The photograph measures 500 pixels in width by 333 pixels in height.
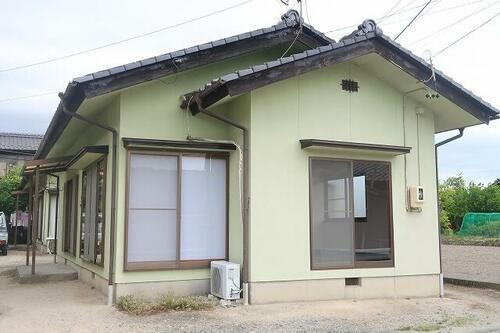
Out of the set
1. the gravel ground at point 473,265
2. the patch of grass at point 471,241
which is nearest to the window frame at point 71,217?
the gravel ground at point 473,265

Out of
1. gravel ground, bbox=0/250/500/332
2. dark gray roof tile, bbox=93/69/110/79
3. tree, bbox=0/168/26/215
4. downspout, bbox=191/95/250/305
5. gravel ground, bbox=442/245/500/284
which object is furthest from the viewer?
tree, bbox=0/168/26/215

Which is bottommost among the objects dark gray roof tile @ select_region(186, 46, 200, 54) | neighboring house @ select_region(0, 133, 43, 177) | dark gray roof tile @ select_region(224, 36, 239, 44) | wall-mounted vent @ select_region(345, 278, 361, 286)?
wall-mounted vent @ select_region(345, 278, 361, 286)

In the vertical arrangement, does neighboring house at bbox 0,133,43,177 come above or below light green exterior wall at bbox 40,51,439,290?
above

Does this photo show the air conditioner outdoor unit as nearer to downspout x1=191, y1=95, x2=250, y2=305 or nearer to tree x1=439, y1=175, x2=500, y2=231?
downspout x1=191, y1=95, x2=250, y2=305

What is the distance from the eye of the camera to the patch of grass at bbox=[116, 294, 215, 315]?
7.39 metres

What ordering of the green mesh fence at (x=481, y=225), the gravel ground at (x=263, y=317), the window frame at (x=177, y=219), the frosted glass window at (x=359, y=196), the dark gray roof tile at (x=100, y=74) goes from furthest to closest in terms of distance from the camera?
the green mesh fence at (x=481, y=225)
the frosted glass window at (x=359, y=196)
the window frame at (x=177, y=219)
the dark gray roof tile at (x=100, y=74)
the gravel ground at (x=263, y=317)

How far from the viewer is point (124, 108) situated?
8320 mm

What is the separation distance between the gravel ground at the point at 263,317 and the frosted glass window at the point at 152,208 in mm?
1111

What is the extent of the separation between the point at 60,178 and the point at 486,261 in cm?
1278

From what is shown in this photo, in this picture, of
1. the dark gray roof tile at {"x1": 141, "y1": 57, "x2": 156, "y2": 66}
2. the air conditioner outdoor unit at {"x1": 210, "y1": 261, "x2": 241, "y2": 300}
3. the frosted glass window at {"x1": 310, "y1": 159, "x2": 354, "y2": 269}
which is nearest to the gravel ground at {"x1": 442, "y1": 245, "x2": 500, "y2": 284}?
the frosted glass window at {"x1": 310, "y1": 159, "x2": 354, "y2": 269}

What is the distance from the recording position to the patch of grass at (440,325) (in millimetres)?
6719

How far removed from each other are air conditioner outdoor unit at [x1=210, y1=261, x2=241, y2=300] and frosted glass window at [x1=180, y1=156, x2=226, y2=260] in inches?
23.9

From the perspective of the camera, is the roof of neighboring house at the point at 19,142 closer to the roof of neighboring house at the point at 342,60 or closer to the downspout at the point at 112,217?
the downspout at the point at 112,217

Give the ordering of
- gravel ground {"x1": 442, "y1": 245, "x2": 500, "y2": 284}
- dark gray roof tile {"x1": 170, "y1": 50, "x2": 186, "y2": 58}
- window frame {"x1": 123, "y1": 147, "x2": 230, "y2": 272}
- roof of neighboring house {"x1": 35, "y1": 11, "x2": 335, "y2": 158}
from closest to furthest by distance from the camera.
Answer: roof of neighboring house {"x1": 35, "y1": 11, "x2": 335, "y2": 158} < window frame {"x1": 123, "y1": 147, "x2": 230, "y2": 272} < dark gray roof tile {"x1": 170, "y1": 50, "x2": 186, "y2": 58} < gravel ground {"x1": 442, "y1": 245, "x2": 500, "y2": 284}
